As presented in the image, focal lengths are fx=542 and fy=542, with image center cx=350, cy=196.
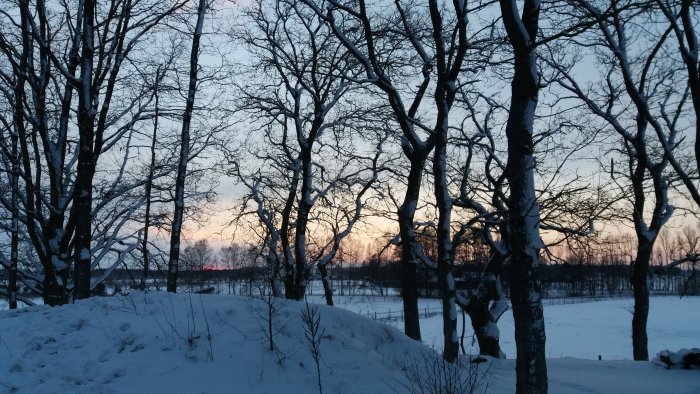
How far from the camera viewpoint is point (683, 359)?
403 inches

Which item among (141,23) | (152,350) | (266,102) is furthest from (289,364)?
(266,102)

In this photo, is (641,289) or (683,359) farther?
(641,289)

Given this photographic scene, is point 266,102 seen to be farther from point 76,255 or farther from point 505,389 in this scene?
point 505,389

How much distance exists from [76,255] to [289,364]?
6.66 meters

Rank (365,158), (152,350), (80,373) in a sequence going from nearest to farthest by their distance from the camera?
(80,373)
(152,350)
(365,158)

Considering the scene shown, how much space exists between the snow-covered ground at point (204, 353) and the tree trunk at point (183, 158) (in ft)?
15.7

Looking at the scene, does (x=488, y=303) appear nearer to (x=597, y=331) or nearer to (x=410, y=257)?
(x=410, y=257)

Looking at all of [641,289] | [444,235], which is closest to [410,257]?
[444,235]

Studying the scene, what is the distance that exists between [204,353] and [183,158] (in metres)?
7.95

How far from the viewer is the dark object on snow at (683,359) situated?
10176 millimetres

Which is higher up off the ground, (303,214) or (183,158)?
(183,158)

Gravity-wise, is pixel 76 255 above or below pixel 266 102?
below

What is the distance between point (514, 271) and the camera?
247 inches

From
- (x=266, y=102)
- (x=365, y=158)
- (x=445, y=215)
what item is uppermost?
(x=266, y=102)
